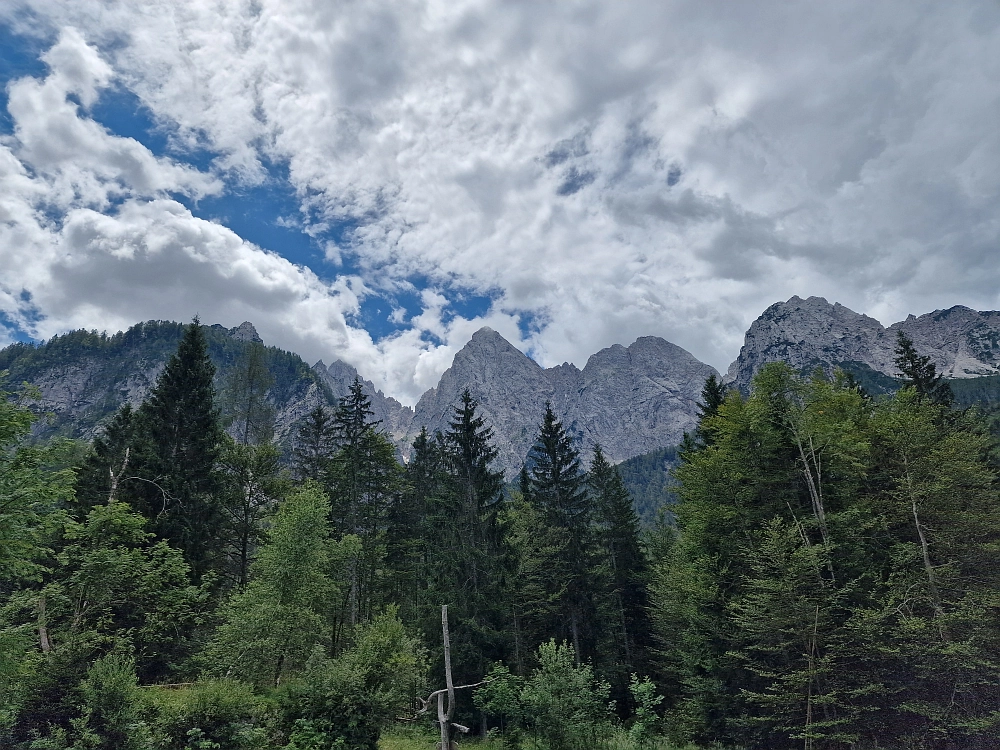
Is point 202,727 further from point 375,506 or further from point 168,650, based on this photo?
point 375,506

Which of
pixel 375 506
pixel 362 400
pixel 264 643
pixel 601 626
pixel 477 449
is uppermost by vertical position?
pixel 362 400

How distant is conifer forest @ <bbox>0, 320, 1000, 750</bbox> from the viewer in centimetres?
1566

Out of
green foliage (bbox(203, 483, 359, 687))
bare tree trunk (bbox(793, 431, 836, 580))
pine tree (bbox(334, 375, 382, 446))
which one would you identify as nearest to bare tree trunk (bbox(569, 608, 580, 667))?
green foliage (bbox(203, 483, 359, 687))

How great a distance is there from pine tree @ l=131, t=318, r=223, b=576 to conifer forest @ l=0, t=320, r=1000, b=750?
0.13 meters

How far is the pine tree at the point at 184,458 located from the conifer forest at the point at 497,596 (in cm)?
13

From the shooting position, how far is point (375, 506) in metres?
36.3

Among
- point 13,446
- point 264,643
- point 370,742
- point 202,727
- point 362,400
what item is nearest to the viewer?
Answer: point 13,446

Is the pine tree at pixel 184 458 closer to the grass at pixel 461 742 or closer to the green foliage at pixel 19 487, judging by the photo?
the green foliage at pixel 19 487

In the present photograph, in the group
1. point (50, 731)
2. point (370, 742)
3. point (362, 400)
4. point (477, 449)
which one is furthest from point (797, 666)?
point (362, 400)

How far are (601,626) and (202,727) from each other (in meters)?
27.3

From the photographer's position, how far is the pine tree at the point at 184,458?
83.0 feet

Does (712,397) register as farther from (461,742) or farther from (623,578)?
(461,742)

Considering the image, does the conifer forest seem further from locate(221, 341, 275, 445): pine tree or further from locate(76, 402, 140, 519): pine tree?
locate(221, 341, 275, 445): pine tree

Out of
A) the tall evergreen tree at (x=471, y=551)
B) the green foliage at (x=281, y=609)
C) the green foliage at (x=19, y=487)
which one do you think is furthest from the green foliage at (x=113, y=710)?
the tall evergreen tree at (x=471, y=551)
